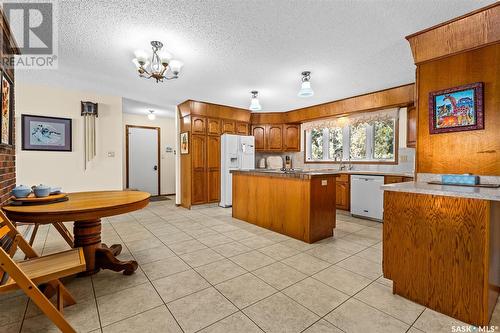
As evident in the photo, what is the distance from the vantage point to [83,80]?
12.3 feet

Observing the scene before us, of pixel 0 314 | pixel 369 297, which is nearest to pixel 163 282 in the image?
pixel 0 314

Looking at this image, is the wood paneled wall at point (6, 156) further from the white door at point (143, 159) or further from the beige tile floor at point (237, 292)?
the white door at point (143, 159)

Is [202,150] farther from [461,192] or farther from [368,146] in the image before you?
[461,192]

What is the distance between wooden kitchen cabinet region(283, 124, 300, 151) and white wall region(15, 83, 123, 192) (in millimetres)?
4072

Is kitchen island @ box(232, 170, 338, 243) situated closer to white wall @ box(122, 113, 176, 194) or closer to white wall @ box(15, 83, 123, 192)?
white wall @ box(15, 83, 123, 192)

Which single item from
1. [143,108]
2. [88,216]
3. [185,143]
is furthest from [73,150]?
[88,216]

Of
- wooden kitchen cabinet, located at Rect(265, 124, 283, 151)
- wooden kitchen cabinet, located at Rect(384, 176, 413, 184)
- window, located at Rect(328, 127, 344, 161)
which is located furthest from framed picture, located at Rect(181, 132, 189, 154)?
wooden kitchen cabinet, located at Rect(384, 176, 413, 184)

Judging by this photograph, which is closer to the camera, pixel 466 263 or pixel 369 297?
pixel 466 263

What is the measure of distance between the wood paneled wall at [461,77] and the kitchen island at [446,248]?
0.69 metres

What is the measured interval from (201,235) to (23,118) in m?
3.79

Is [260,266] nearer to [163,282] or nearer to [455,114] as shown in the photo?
[163,282]

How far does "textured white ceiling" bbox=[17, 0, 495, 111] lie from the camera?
6.46 feet

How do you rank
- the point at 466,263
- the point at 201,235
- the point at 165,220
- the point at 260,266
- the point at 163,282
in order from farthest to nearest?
the point at 165,220 < the point at 201,235 < the point at 260,266 < the point at 163,282 < the point at 466,263

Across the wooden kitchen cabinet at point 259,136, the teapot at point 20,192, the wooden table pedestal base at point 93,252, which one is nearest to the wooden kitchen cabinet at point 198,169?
the wooden kitchen cabinet at point 259,136
